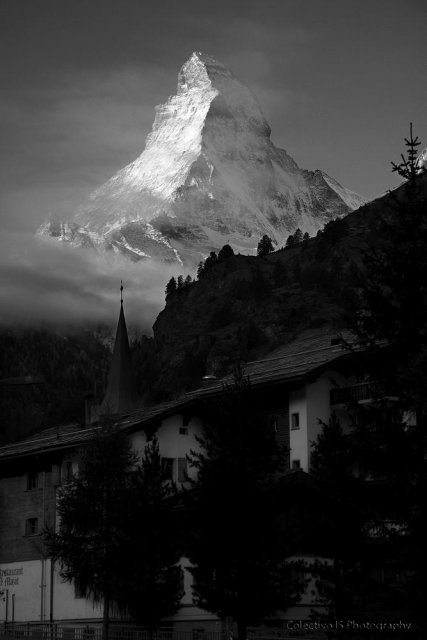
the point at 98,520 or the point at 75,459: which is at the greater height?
the point at 75,459

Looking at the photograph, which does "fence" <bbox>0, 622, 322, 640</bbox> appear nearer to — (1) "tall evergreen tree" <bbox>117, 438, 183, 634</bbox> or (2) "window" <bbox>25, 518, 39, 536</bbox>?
(1) "tall evergreen tree" <bbox>117, 438, 183, 634</bbox>

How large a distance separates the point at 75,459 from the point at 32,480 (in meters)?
5.08

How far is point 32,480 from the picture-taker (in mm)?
61719

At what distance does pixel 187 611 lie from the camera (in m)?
48.3

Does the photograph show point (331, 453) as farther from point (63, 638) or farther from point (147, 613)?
point (63, 638)

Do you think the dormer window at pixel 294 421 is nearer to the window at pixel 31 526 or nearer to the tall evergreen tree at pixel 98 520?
the tall evergreen tree at pixel 98 520

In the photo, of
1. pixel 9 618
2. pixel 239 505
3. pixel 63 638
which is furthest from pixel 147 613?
pixel 9 618

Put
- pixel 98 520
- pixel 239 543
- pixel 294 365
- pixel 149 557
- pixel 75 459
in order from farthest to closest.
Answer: pixel 294 365 < pixel 75 459 < pixel 98 520 < pixel 149 557 < pixel 239 543

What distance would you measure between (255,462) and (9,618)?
27596mm

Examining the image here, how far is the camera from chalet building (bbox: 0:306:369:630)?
55.4 meters

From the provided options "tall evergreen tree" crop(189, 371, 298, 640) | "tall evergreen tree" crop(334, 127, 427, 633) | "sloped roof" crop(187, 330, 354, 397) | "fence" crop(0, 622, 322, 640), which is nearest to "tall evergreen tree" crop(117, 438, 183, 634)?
"fence" crop(0, 622, 322, 640)

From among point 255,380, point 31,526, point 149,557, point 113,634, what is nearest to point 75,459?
point 31,526

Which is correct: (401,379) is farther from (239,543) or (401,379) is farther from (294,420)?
(294,420)

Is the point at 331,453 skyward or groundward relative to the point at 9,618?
skyward
